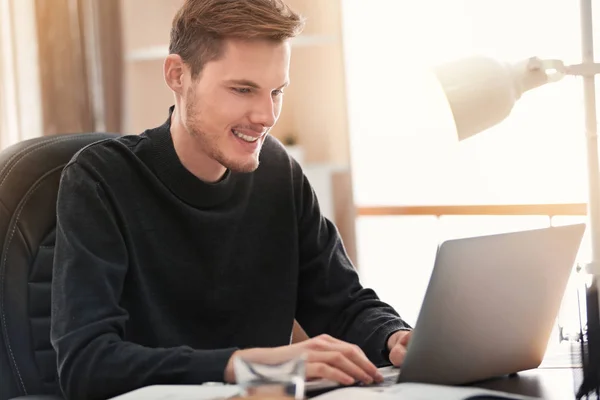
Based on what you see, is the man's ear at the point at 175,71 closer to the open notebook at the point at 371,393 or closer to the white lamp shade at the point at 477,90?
the white lamp shade at the point at 477,90

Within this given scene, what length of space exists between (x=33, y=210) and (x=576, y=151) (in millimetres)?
1636

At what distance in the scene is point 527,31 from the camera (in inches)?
101

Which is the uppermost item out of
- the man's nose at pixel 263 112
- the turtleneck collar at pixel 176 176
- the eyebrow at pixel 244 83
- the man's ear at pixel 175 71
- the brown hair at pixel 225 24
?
the brown hair at pixel 225 24

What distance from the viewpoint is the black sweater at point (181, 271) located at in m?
1.23

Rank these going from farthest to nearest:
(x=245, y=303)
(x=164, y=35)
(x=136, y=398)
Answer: (x=164, y=35)
(x=245, y=303)
(x=136, y=398)

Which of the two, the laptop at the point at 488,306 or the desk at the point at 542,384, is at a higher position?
the laptop at the point at 488,306

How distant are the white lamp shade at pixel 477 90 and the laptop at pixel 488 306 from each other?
0.55 feet

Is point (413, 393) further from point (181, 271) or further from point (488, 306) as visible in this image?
point (181, 271)

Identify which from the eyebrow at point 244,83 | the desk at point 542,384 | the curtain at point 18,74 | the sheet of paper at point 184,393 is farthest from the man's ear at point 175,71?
the curtain at point 18,74

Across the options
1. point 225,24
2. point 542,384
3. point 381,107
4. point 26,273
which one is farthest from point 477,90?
point 381,107

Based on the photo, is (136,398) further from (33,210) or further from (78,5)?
(78,5)

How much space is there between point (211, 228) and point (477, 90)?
0.60 metres

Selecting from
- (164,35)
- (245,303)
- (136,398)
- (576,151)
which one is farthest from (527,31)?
(136,398)

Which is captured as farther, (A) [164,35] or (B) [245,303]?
(A) [164,35]
